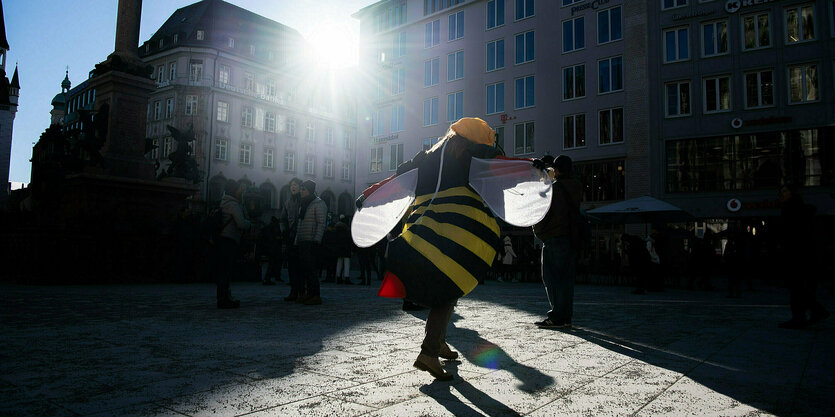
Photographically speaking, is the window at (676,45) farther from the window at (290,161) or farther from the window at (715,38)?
the window at (290,161)

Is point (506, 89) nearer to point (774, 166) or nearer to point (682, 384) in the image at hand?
point (774, 166)

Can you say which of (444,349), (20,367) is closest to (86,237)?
(20,367)

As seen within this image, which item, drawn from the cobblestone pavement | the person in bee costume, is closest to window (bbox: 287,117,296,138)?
the cobblestone pavement

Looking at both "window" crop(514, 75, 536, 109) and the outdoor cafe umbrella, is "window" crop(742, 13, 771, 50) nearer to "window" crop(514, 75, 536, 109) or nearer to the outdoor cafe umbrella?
"window" crop(514, 75, 536, 109)

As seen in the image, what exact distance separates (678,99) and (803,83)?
213 inches

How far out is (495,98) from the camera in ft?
121

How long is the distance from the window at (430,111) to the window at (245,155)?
64.3ft

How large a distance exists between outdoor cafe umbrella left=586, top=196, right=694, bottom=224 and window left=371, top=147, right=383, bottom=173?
2801 centimetres

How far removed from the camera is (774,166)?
2641 cm

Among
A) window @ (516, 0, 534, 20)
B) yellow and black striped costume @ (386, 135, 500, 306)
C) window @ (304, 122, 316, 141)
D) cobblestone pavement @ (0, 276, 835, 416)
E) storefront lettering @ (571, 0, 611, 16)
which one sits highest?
window @ (516, 0, 534, 20)

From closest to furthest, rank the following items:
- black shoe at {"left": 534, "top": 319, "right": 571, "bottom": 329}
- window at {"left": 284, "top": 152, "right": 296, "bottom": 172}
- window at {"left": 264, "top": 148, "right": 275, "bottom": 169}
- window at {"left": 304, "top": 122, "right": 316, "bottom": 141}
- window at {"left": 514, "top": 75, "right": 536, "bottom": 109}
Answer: black shoe at {"left": 534, "top": 319, "right": 571, "bottom": 329}, window at {"left": 514, "top": 75, "right": 536, "bottom": 109}, window at {"left": 264, "top": 148, "right": 275, "bottom": 169}, window at {"left": 284, "top": 152, "right": 296, "bottom": 172}, window at {"left": 304, "top": 122, "right": 316, "bottom": 141}

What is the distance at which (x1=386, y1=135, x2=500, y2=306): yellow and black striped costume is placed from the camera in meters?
3.34

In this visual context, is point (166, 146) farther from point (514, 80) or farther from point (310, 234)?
point (310, 234)

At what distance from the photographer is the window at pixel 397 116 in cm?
4278
